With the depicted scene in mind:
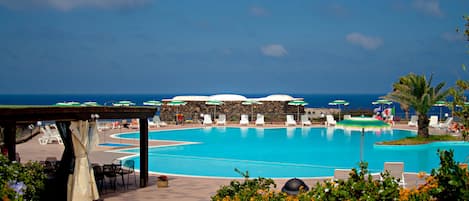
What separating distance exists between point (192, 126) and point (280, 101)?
7.60 meters

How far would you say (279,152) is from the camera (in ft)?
67.8

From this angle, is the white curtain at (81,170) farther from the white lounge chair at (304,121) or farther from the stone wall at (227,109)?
the stone wall at (227,109)

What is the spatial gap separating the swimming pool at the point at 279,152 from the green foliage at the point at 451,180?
11400 millimetres

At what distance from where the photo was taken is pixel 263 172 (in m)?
15.6

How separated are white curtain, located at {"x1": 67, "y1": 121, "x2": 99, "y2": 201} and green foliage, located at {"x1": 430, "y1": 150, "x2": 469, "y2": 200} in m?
6.96

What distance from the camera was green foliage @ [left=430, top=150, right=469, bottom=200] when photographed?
3.23 metres

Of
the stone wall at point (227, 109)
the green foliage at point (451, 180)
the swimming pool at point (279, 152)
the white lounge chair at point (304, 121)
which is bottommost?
the swimming pool at point (279, 152)

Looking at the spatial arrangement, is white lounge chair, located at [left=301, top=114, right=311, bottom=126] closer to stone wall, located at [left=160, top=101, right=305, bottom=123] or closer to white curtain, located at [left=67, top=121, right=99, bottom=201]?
stone wall, located at [left=160, top=101, right=305, bottom=123]

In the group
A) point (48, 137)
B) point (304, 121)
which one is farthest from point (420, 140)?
point (48, 137)

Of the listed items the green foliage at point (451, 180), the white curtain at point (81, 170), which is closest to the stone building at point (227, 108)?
the white curtain at point (81, 170)

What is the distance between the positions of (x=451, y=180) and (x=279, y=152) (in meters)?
17.5

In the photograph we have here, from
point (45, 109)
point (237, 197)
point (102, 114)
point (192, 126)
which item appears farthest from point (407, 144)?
point (237, 197)

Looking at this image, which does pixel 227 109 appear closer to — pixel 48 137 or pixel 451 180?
pixel 48 137

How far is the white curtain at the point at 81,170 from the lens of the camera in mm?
9164
